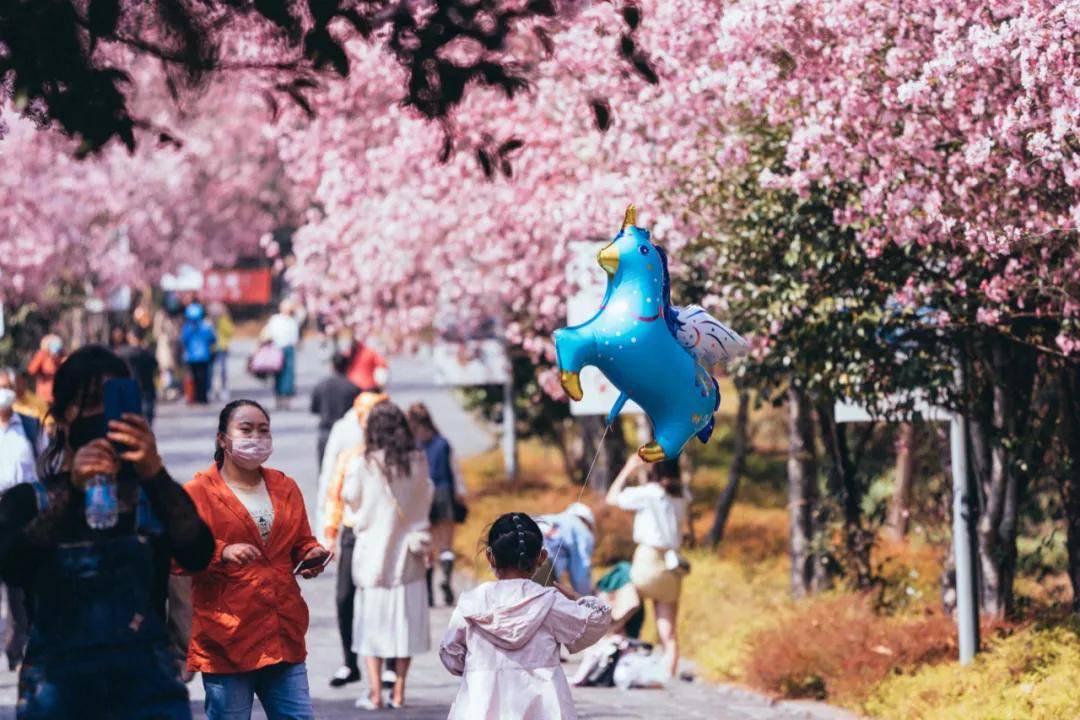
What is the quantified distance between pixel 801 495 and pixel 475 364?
24.9ft

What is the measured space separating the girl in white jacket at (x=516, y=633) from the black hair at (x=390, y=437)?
4.62m

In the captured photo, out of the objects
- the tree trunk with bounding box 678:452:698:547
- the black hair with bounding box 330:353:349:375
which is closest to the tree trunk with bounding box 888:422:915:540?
the tree trunk with bounding box 678:452:698:547

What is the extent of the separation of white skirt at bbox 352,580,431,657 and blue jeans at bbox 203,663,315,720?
4101 millimetres

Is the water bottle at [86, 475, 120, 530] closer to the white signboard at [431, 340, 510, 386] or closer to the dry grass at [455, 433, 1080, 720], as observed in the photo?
the dry grass at [455, 433, 1080, 720]

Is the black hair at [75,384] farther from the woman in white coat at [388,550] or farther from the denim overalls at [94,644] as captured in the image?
the woman in white coat at [388,550]

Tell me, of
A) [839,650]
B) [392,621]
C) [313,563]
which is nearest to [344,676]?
[392,621]

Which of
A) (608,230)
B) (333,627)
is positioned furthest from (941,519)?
(333,627)

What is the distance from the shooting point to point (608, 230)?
15.8m

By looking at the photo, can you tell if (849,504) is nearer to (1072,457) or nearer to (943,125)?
(1072,457)

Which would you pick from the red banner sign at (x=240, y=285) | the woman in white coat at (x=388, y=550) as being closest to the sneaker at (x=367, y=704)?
the woman in white coat at (x=388, y=550)

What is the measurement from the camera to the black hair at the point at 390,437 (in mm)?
12062

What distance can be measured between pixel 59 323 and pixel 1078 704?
2929 centimetres

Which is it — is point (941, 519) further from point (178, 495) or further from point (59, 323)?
point (59, 323)

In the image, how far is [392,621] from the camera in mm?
12109
